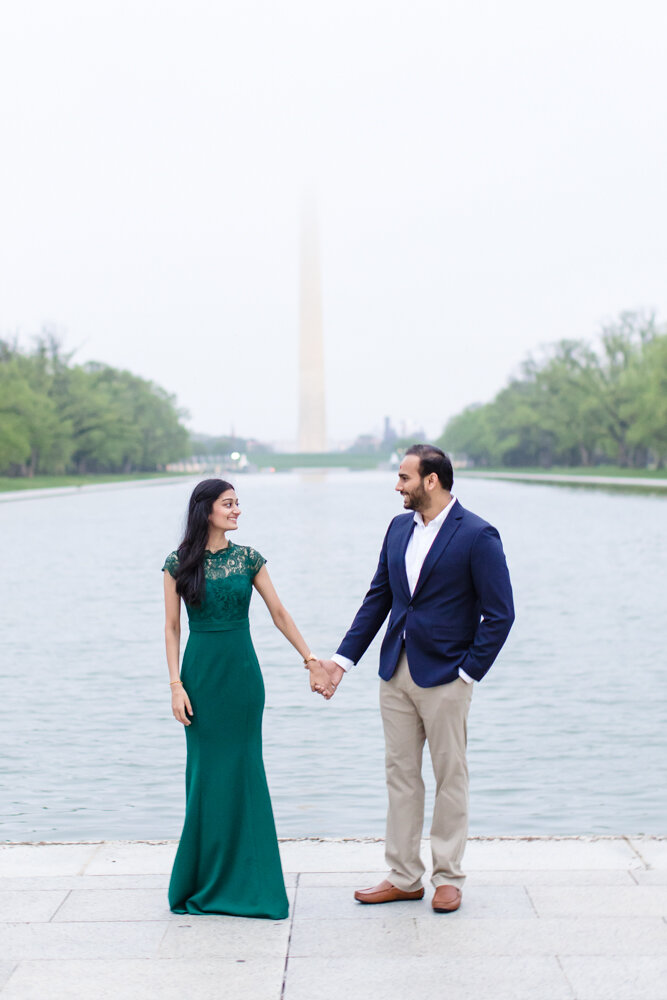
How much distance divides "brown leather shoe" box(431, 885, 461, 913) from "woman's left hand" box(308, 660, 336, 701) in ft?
Answer: 3.18

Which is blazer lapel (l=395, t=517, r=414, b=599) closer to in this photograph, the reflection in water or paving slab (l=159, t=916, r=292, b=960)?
paving slab (l=159, t=916, r=292, b=960)

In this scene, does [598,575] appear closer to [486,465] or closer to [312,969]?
[312,969]

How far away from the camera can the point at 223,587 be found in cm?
579

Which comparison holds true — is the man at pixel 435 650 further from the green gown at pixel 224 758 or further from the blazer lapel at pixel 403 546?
the green gown at pixel 224 758

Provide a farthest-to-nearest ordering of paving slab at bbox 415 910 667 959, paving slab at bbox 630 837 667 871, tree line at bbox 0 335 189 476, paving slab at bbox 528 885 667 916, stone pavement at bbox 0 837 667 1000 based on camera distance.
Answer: tree line at bbox 0 335 189 476
paving slab at bbox 630 837 667 871
paving slab at bbox 528 885 667 916
paving slab at bbox 415 910 667 959
stone pavement at bbox 0 837 667 1000

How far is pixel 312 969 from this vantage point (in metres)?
5.03

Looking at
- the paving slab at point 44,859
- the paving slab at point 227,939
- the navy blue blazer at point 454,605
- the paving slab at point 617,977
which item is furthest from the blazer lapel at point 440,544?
the paving slab at point 44,859

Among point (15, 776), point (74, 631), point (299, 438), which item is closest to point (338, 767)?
point (15, 776)

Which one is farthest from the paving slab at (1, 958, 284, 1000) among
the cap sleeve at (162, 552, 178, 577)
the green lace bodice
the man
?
the cap sleeve at (162, 552, 178, 577)

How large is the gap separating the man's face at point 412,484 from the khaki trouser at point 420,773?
655mm

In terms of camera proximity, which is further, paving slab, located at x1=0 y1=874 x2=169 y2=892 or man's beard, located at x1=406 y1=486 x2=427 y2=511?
paving slab, located at x1=0 y1=874 x2=169 y2=892

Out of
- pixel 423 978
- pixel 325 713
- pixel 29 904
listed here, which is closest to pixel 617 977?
pixel 423 978

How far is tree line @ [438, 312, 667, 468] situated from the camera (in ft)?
302

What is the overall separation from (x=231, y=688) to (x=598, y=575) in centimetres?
1827
